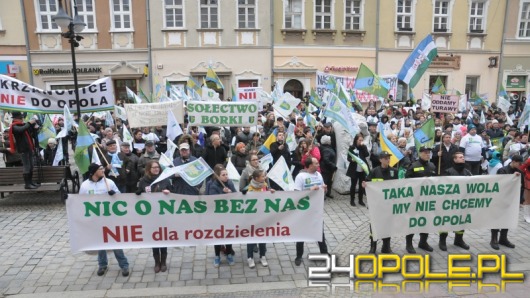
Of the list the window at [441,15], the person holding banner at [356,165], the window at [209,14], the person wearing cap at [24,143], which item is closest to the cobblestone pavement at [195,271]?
the person holding banner at [356,165]

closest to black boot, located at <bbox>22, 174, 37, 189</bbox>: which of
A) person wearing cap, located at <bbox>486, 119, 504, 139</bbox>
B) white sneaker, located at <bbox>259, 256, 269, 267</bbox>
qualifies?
white sneaker, located at <bbox>259, 256, 269, 267</bbox>

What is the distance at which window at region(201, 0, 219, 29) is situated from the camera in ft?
71.3

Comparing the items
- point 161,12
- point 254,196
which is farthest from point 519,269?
point 161,12

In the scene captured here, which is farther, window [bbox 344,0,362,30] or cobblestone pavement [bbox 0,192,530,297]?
window [bbox 344,0,362,30]

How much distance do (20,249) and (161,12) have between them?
57.6 ft

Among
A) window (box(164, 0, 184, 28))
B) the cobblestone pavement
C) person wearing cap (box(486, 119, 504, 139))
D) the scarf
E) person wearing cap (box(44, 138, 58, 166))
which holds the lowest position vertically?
the cobblestone pavement

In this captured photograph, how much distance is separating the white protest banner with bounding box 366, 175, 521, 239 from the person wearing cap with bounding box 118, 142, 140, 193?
4402 mm

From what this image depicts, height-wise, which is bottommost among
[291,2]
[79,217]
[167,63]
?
[79,217]

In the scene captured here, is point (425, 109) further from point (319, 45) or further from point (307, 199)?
point (307, 199)

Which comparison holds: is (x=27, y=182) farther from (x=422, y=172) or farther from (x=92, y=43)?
(x=92, y=43)

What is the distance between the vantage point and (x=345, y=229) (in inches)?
285

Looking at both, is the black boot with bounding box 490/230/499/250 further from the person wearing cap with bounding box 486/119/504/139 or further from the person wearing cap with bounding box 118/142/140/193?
the person wearing cap with bounding box 118/142/140/193

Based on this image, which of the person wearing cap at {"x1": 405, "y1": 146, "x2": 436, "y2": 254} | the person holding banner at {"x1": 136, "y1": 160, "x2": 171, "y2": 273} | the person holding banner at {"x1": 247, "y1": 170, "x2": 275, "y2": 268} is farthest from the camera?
the person wearing cap at {"x1": 405, "y1": 146, "x2": 436, "y2": 254}

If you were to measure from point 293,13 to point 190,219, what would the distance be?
1926cm
